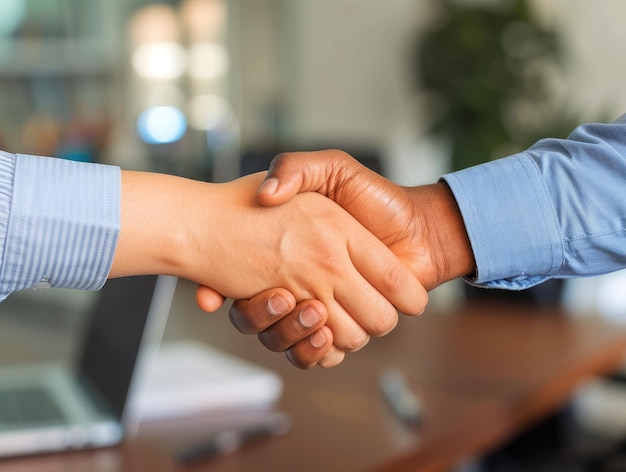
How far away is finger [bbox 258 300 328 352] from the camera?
1.10 meters

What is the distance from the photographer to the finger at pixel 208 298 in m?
1.11

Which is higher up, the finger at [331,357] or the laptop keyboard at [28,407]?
the finger at [331,357]

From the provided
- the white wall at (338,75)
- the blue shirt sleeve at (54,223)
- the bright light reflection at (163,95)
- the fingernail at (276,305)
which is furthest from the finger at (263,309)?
the bright light reflection at (163,95)

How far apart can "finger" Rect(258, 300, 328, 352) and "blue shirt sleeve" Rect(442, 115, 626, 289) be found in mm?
223

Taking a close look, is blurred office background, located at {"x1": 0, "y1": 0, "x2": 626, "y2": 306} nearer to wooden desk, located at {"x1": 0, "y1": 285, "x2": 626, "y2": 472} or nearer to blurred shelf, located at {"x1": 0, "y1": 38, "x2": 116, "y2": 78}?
blurred shelf, located at {"x1": 0, "y1": 38, "x2": 116, "y2": 78}

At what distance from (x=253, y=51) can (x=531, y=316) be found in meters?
3.80

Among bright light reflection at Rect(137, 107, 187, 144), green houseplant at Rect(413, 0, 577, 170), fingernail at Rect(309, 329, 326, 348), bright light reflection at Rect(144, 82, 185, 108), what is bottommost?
bright light reflection at Rect(137, 107, 187, 144)

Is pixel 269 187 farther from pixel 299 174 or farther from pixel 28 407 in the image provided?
pixel 28 407

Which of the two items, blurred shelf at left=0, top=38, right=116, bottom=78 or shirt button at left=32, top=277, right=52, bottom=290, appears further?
blurred shelf at left=0, top=38, right=116, bottom=78

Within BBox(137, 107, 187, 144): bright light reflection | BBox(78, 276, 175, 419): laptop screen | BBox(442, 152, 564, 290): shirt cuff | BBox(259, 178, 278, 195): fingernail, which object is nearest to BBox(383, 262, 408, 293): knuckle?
BBox(442, 152, 564, 290): shirt cuff

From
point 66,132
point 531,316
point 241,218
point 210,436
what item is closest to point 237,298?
point 241,218

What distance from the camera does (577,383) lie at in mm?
1646

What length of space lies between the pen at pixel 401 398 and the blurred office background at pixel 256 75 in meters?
2.64

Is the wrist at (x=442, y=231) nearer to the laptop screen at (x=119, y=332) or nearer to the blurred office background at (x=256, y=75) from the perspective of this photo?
the laptop screen at (x=119, y=332)
